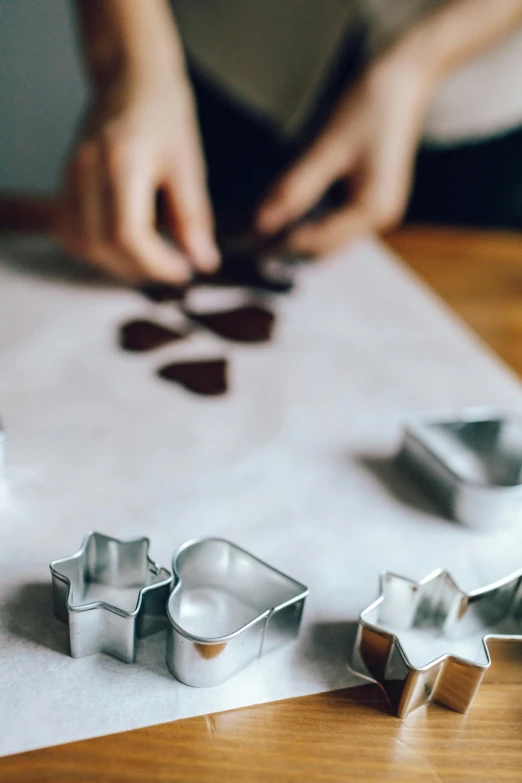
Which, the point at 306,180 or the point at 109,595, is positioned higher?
the point at 306,180

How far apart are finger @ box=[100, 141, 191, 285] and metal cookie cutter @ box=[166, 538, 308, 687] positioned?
0.53 meters

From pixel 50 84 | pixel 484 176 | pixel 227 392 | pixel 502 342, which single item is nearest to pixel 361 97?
pixel 484 176

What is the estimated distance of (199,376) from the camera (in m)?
0.76

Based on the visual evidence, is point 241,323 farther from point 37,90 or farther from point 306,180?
point 37,90

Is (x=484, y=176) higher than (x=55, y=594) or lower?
higher

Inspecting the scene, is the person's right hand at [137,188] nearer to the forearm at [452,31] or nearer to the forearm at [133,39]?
the forearm at [133,39]

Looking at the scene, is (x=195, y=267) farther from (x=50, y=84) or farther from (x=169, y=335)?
(x=50, y=84)

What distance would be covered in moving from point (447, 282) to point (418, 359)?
30 cm

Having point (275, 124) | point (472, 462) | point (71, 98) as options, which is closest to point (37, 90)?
point (71, 98)

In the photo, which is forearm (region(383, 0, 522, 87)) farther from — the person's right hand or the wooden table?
the wooden table

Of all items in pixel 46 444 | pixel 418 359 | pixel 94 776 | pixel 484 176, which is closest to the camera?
pixel 94 776

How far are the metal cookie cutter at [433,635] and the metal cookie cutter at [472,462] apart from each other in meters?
0.09

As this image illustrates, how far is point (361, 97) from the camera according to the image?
3.45 ft

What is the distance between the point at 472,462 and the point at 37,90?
6.08 feet
